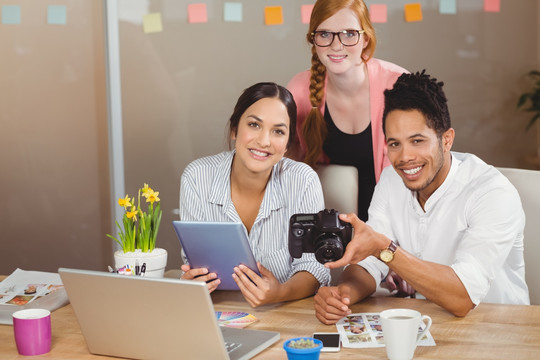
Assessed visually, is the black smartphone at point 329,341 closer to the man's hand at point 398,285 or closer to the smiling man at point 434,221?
the smiling man at point 434,221

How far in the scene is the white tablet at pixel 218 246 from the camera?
72.6 inches

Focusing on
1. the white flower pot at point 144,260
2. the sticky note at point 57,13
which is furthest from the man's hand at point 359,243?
the sticky note at point 57,13

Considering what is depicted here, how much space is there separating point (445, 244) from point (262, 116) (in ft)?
2.30

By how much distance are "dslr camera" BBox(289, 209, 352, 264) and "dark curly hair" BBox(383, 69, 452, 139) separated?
A: 0.46 metres

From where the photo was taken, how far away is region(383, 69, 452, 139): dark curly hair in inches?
82.0

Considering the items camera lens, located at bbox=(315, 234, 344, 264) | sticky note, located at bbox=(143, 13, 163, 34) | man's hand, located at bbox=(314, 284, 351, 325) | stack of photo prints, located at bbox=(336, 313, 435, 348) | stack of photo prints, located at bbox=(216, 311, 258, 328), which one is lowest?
stack of photo prints, located at bbox=(216, 311, 258, 328)

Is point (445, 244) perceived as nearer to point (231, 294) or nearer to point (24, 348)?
point (231, 294)

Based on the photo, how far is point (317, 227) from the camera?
182 cm

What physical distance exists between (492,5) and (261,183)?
5.45 feet

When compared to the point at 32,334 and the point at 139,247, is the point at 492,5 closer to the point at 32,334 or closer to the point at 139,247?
the point at 139,247

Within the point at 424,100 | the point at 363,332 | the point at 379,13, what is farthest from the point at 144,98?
the point at 363,332

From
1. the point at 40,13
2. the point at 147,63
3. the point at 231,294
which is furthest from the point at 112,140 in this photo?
the point at 231,294

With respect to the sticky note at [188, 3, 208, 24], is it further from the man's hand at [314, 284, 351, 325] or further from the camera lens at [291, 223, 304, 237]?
the man's hand at [314, 284, 351, 325]

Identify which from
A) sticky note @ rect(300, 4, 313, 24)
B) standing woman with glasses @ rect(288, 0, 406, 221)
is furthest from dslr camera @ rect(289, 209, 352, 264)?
sticky note @ rect(300, 4, 313, 24)
